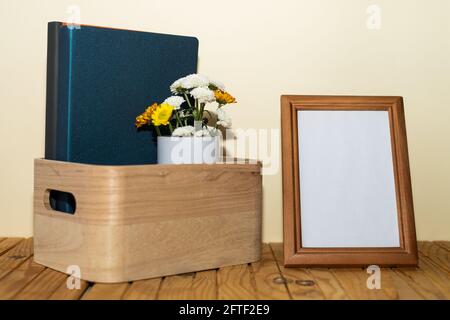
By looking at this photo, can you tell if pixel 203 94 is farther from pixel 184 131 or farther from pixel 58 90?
pixel 58 90

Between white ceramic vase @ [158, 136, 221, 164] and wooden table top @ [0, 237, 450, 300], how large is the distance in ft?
0.68

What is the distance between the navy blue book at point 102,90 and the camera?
1058mm

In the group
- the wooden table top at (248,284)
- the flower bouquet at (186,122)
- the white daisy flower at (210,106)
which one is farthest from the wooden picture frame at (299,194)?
the white daisy flower at (210,106)

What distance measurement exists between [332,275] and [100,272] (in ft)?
1.31

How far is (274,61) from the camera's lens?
1313 millimetres

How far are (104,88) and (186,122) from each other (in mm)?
170

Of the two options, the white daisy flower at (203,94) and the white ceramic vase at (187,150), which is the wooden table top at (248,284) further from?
the white daisy flower at (203,94)

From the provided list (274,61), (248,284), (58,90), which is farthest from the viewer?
(274,61)

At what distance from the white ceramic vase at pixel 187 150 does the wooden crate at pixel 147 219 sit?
5 cm

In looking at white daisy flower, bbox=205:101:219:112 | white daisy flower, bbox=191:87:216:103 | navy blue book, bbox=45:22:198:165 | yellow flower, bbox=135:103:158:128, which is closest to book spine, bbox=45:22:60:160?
navy blue book, bbox=45:22:198:165

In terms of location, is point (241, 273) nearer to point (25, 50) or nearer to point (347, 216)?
point (347, 216)

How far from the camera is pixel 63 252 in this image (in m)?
1.00

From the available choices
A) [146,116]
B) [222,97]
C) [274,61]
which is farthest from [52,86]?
[274,61]
